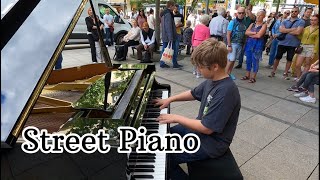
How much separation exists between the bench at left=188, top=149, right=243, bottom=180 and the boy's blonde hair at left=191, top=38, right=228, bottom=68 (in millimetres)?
767

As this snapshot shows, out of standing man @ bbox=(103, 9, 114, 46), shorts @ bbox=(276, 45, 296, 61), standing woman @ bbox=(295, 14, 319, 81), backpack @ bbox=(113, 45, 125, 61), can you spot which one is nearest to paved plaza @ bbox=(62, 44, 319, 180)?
shorts @ bbox=(276, 45, 296, 61)

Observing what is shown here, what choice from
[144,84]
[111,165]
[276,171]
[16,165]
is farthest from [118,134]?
[276,171]

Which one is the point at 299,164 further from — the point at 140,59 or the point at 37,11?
the point at 140,59

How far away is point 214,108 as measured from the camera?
1889 millimetres

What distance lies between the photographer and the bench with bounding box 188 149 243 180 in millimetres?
1929

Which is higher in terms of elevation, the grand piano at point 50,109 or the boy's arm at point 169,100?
the grand piano at point 50,109

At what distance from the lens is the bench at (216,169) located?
1.93 meters

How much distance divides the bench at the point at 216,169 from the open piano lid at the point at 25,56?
1331mm

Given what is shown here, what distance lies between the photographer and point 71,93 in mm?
3172

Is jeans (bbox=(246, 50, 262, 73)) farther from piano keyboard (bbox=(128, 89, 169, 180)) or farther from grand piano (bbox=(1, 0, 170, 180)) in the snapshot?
piano keyboard (bbox=(128, 89, 169, 180))

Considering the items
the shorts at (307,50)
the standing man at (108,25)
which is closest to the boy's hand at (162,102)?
the shorts at (307,50)

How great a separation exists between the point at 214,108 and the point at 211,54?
0.41 m

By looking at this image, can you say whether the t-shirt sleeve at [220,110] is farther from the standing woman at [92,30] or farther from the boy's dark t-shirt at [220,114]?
the standing woman at [92,30]

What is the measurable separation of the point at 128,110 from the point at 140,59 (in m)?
7.03
